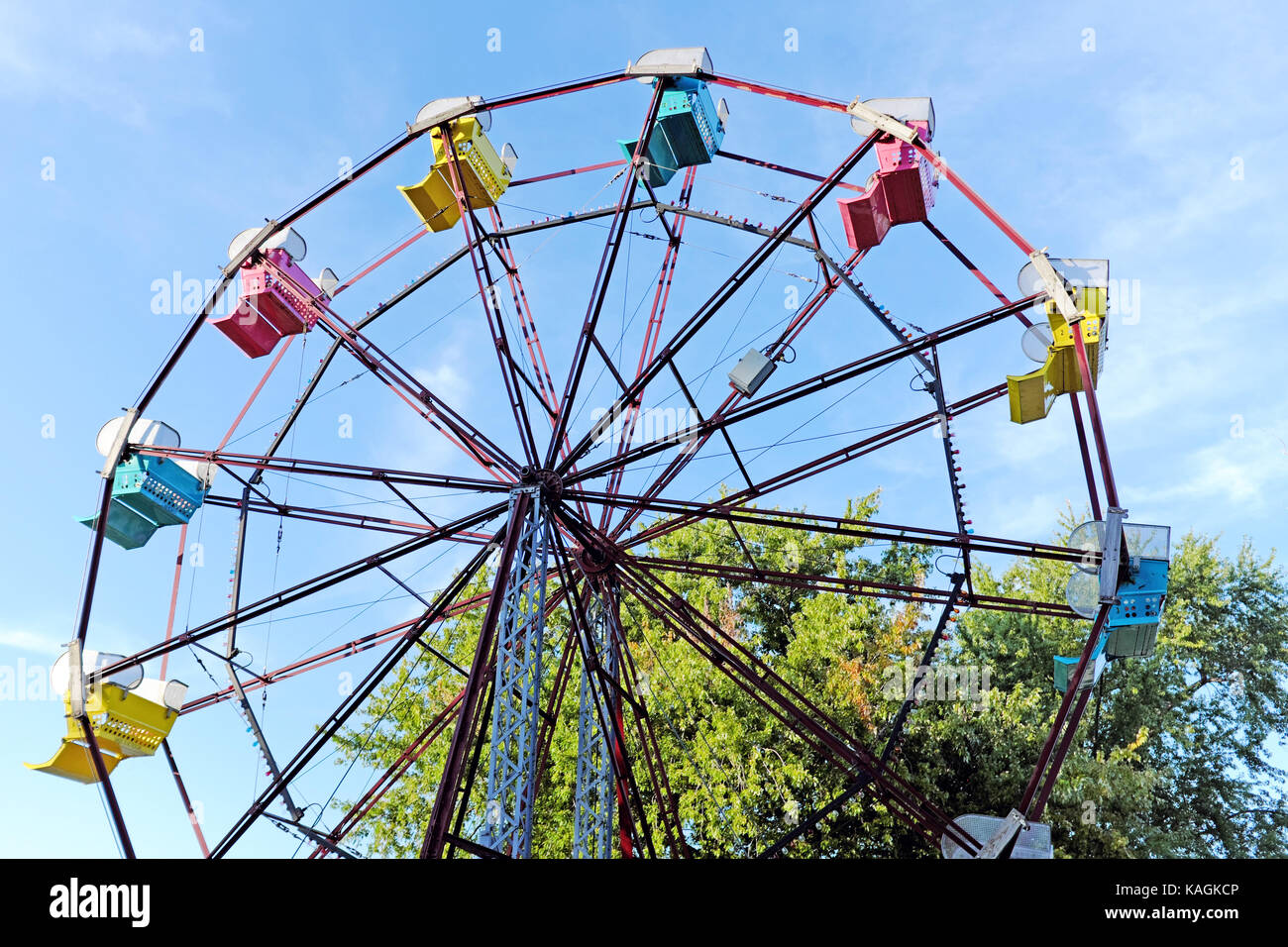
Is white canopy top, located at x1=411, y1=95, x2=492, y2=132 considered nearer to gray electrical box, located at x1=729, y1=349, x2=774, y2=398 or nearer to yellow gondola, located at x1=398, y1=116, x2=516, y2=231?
yellow gondola, located at x1=398, y1=116, x2=516, y2=231

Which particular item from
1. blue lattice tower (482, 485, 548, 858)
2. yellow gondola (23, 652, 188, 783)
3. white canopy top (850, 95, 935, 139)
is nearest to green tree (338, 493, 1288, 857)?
yellow gondola (23, 652, 188, 783)

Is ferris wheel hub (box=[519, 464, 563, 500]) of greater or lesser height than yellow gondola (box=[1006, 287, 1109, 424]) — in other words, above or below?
below

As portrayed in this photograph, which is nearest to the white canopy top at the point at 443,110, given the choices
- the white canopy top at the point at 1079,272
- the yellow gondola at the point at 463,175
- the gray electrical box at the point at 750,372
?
the yellow gondola at the point at 463,175

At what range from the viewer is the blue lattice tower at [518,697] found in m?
10.3

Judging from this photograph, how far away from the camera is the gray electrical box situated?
14.1 meters

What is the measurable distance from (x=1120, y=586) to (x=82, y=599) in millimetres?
11761

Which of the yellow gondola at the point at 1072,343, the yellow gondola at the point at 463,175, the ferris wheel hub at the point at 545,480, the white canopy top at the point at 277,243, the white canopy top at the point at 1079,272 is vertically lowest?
the ferris wheel hub at the point at 545,480

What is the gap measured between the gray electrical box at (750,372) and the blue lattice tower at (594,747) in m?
3.23

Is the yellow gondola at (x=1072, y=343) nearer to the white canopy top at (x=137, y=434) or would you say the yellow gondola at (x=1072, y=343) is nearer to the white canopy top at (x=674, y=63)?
the white canopy top at (x=674, y=63)

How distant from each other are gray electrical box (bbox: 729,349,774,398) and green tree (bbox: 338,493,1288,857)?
7.16 metres

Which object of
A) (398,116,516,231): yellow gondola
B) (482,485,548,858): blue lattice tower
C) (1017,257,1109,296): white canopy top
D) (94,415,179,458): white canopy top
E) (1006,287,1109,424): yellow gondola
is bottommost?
(482,485,548,858): blue lattice tower

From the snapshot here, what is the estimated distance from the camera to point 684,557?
89.2 feet

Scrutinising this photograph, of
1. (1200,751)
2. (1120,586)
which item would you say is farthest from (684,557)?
(1120,586)
